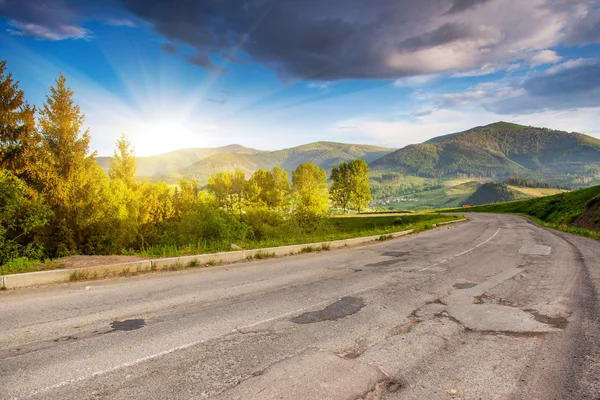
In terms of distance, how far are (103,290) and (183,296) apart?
212cm

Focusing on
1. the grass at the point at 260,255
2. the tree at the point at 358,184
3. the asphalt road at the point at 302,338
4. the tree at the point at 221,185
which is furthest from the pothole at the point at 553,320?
the tree at the point at 358,184

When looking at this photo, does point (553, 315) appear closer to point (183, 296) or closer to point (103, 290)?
point (183, 296)

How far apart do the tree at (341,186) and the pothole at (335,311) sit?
67.7m

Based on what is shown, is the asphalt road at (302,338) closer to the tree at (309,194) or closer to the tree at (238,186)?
the tree at (309,194)

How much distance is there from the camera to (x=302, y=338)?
482cm

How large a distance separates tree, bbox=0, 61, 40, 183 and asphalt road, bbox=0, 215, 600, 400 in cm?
2059

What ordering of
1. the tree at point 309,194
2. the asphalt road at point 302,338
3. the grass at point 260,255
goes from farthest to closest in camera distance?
the tree at point 309,194 < the grass at point 260,255 < the asphalt road at point 302,338

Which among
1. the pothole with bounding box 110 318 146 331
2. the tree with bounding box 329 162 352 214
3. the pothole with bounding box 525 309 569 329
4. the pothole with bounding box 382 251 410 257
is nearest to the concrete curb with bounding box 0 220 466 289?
the pothole with bounding box 382 251 410 257

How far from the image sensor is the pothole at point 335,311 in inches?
223

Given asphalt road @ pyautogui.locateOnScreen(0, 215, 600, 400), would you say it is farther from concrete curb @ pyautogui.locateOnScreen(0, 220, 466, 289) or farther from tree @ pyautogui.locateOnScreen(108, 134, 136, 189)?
tree @ pyautogui.locateOnScreen(108, 134, 136, 189)

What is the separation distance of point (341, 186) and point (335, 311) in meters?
69.3

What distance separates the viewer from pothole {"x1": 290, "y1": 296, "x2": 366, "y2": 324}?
18.6 feet

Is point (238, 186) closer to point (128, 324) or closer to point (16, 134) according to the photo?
point (16, 134)

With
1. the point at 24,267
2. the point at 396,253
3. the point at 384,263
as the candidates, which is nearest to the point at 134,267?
the point at 24,267
